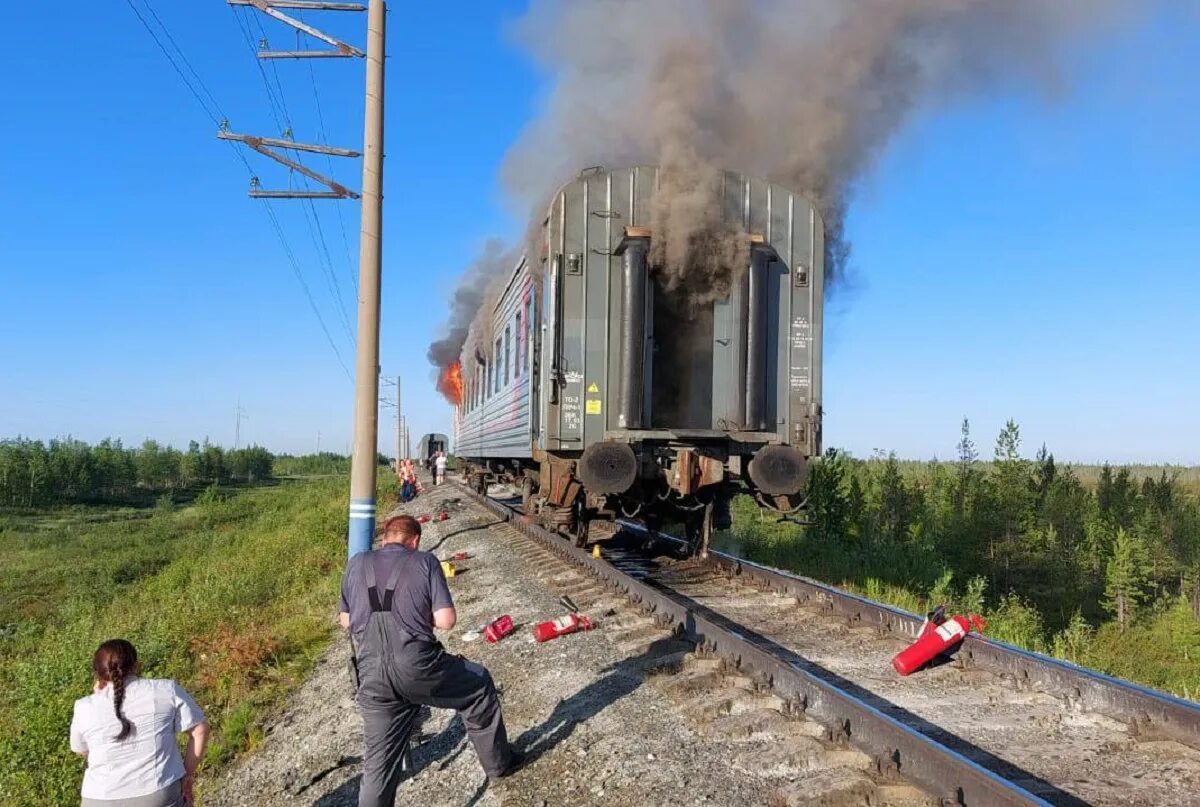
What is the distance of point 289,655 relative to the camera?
8.61m

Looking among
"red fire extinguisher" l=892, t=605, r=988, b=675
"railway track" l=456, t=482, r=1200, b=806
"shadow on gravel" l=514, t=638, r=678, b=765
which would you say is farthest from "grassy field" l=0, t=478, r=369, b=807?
"red fire extinguisher" l=892, t=605, r=988, b=675

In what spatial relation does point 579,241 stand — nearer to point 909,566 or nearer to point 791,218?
point 791,218

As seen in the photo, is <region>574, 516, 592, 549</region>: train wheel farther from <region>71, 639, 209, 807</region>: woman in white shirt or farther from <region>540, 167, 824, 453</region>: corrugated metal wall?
<region>71, 639, 209, 807</region>: woman in white shirt

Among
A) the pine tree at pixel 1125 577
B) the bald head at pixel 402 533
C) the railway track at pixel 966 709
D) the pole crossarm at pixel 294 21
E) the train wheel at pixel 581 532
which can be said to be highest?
the pole crossarm at pixel 294 21

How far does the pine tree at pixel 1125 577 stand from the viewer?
70.6ft

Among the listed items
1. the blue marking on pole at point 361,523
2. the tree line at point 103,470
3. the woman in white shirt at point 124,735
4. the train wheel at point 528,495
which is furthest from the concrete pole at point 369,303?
the tree line at point 103,470

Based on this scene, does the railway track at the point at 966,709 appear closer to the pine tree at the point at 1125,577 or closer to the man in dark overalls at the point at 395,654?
the man in dark overalls at the point at 395,654

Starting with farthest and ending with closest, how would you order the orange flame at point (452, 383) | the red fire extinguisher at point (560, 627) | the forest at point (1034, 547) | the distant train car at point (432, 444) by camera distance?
the distant train car at point (432, 444), the orange flame at point (452, 383), the forest at point (1034, 547), the red fire extinguisher at point (560, 627)

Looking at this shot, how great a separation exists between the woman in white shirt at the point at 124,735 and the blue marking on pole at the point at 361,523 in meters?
4.21

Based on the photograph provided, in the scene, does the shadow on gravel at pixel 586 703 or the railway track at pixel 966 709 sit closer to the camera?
the railway track at pixel 966 709

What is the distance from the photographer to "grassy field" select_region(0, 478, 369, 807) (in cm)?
735

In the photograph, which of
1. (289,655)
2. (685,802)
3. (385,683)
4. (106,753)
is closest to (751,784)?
(685,802)

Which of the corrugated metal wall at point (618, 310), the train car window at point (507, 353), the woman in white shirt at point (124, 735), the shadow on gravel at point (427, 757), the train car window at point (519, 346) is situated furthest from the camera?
the train car window at point (507, 353)

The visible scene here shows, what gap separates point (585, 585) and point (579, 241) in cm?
358
